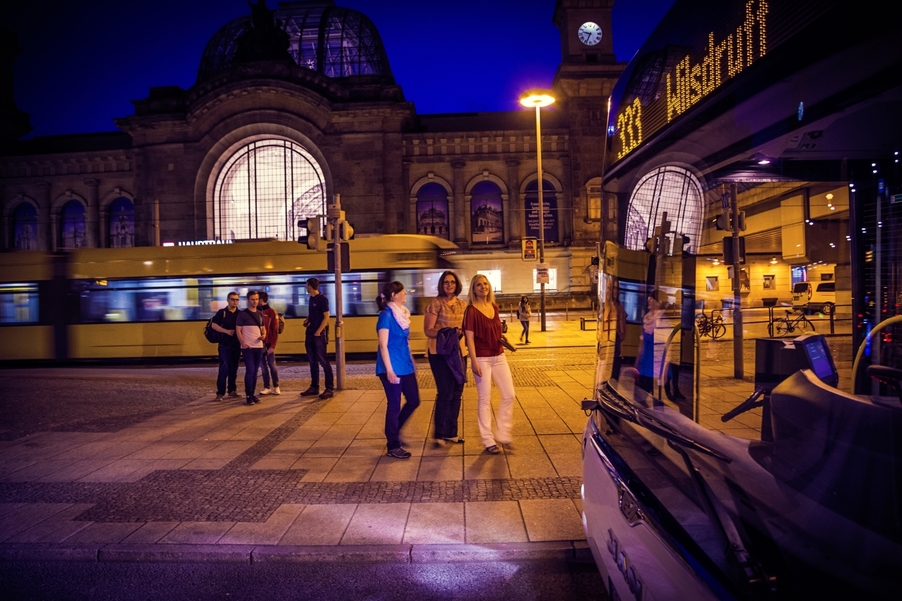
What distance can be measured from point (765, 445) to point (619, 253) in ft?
4.17

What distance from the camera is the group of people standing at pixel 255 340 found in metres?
9.36

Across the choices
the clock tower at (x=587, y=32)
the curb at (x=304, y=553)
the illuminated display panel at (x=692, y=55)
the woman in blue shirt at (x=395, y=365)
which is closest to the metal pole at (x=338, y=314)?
the woman in blue shirt at (x=395, y=365)

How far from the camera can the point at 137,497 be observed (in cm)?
A: 505

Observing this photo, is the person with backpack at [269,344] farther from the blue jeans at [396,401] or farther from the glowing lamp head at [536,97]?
the glowing lamp head at [536,97]

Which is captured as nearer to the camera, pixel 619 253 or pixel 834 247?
pixel 834 247

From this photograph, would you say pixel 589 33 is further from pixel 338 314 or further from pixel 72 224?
pixel 72 224

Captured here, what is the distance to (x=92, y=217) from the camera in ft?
136

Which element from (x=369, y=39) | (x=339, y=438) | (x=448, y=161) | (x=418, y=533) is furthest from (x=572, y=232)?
(x=418, y=533)

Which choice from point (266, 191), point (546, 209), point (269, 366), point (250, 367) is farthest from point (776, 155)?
point (266, 191)

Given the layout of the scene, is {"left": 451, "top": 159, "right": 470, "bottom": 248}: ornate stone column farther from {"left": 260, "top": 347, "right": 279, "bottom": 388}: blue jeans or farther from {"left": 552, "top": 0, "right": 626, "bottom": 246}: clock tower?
{"left": 260, "top": 347, "right": 279, "bottom": 388}: blue jeans

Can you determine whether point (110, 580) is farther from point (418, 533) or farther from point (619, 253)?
point (619, 253)

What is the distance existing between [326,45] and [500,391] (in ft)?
152

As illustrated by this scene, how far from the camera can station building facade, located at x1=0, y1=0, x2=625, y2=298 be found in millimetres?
37219

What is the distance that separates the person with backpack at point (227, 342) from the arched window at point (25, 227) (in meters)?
42.3
